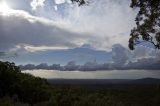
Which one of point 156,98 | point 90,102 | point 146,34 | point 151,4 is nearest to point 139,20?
point 146,34

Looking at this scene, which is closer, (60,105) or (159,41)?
(60,105)

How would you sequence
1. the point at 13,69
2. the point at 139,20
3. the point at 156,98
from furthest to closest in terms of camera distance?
1. the point at 156,98
2. the point at 139,20
3. the point at 13,69

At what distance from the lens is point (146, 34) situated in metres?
37.9

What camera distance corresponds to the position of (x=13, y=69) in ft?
115

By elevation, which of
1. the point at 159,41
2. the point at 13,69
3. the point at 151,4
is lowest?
the point at 13,69

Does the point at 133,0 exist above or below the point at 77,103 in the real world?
above

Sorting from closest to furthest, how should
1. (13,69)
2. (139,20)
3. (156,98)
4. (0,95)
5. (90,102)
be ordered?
(0,95)
(90,102)
(13,69)
(139,20)
(156,98)

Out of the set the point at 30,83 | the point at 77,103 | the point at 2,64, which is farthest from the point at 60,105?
the point at 2,64

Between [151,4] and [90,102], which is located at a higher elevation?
[151,4]

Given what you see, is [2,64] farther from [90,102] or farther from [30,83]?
[90,102]

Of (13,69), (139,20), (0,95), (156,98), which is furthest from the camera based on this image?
(156,98)

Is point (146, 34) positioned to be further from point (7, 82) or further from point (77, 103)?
point (7, 82)

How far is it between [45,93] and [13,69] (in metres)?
3.55

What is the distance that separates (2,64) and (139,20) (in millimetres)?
13279
